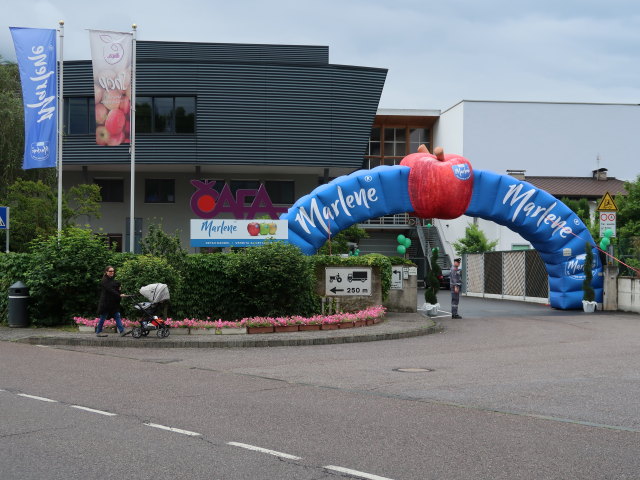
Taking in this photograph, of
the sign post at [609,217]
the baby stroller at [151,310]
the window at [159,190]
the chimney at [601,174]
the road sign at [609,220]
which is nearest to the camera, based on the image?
the baby stroller at [151,310]

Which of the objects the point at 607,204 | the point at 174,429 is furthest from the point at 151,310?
the point at 607,204

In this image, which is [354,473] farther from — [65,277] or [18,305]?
[18,305]

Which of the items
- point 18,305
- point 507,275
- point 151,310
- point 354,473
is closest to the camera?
point 354,473

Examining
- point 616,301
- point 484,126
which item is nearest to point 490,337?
point 616,301

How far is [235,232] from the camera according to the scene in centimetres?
2217

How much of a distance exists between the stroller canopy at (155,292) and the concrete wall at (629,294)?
15788 millimetres

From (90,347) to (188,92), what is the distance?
1069 inches

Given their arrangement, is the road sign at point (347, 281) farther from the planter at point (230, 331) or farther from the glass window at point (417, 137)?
the glass window at point (417, 137)

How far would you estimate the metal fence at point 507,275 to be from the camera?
3391 centimetres

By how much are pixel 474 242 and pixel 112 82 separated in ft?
114

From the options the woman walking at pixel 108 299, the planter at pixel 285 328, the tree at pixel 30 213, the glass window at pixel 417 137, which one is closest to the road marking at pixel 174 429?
the woman walking at pixel 108 299

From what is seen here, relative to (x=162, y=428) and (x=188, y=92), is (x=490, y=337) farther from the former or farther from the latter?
(x=188, y=92)

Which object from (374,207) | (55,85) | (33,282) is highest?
(55,85)

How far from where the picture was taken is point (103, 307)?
17.5m
